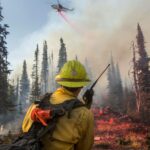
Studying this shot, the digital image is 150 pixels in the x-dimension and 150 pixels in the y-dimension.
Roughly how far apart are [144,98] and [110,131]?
14.3 meters

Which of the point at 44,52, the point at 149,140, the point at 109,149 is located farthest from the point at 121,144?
the point at 44,52

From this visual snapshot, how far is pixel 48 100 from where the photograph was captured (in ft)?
10.9

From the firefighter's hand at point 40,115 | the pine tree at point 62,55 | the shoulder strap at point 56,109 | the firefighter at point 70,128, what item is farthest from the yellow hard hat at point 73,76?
the pine tree at point 62,55

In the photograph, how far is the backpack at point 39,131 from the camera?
2.95 meters

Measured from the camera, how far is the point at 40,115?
10.2 ft

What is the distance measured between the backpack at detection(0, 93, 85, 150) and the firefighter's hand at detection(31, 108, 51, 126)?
44mm

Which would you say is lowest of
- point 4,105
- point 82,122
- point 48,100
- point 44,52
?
point 82,122

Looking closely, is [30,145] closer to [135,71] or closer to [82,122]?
[82,122]

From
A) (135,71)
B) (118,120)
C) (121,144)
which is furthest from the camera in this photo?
(135,71)

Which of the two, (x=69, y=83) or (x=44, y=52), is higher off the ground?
(x=44, y=52)

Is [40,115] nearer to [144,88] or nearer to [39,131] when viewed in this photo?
[39,131]

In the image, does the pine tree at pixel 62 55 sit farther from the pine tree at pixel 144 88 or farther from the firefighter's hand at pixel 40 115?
the firefighter's hand at pixel 40 115

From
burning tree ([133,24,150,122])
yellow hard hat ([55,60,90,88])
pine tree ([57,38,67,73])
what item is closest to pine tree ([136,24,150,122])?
burning tree ([133,24,150,122])

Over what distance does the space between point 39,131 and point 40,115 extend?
0.48 ft
